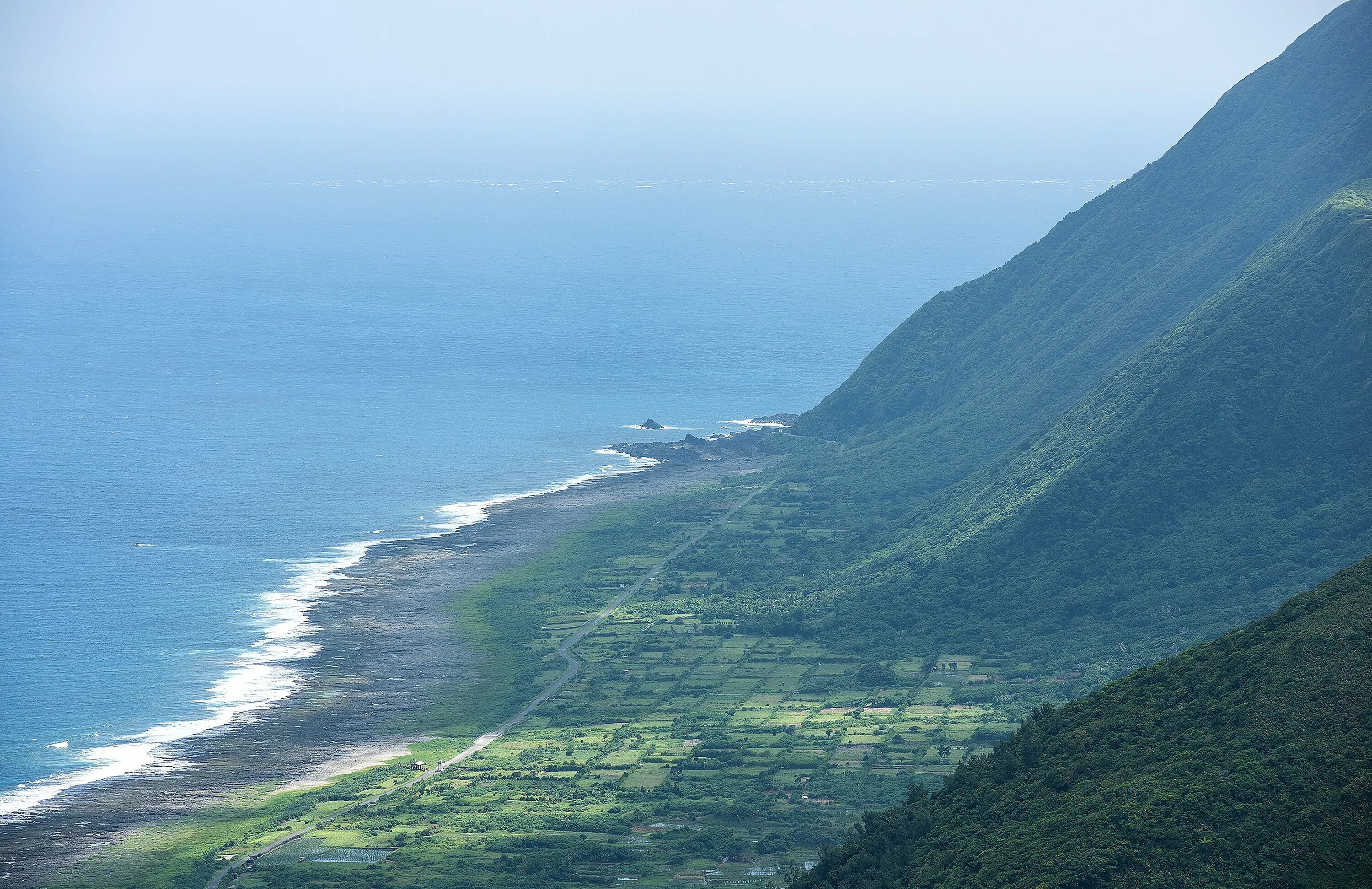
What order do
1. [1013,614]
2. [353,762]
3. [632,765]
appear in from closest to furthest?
1. [632,765]
2. [353,762]
3. [1013,614]

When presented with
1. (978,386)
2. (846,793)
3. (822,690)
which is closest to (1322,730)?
(846,793)

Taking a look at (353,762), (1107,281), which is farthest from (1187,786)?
(1107,281)

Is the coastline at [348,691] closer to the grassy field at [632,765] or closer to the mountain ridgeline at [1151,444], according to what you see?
the grassy field at [632,765]

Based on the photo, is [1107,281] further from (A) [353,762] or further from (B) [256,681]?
(A) [353,762]

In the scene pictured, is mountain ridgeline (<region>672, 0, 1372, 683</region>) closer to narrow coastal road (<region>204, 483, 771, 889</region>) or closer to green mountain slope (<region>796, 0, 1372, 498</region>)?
green mountain slope (<region>796, 0, 1372, 498</region>)

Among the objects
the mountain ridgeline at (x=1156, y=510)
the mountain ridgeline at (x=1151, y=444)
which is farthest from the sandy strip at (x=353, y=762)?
the mountain ridgeline at (x=1156, y=510)

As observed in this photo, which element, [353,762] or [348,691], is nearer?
[353,762]

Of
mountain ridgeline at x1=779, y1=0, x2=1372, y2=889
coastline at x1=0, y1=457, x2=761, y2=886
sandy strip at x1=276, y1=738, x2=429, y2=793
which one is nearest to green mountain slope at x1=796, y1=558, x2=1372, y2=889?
mountain ridgeline at x1=779, y1=0, x2=1372, y2=889
